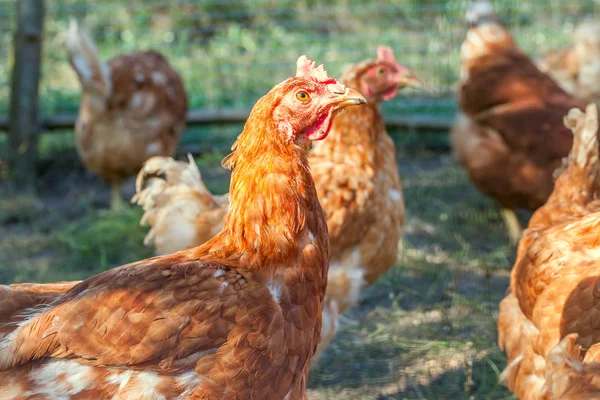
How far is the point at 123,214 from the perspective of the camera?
555 cm

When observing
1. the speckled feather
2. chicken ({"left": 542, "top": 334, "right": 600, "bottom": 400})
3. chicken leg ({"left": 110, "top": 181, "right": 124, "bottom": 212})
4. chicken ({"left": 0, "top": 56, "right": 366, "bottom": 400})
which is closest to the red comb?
chicken ({"left": 0, "top": 56, "right": 366, "bottom": 400})

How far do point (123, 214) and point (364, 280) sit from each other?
266 centimetres

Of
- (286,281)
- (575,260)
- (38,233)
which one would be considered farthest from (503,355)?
(38,233)

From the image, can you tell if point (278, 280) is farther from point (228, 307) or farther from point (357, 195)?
point (357, 195)

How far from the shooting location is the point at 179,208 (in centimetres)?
343

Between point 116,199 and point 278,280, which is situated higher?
point 278,280

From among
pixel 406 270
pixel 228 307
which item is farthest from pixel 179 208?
pixel 406 270

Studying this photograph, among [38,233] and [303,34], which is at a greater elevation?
[303,34]

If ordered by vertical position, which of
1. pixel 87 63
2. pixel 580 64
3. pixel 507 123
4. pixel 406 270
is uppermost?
pixel 580 64

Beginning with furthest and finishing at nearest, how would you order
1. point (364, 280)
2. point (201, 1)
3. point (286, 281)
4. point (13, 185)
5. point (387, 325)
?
point (201, 1), point (13, 185), point (387, 325), point (364, 280), point (286, 281)

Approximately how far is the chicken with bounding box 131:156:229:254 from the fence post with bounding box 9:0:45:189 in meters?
3.09

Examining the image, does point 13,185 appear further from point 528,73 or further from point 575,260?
point 575,260

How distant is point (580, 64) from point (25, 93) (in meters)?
5.08

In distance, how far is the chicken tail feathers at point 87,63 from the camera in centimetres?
525
